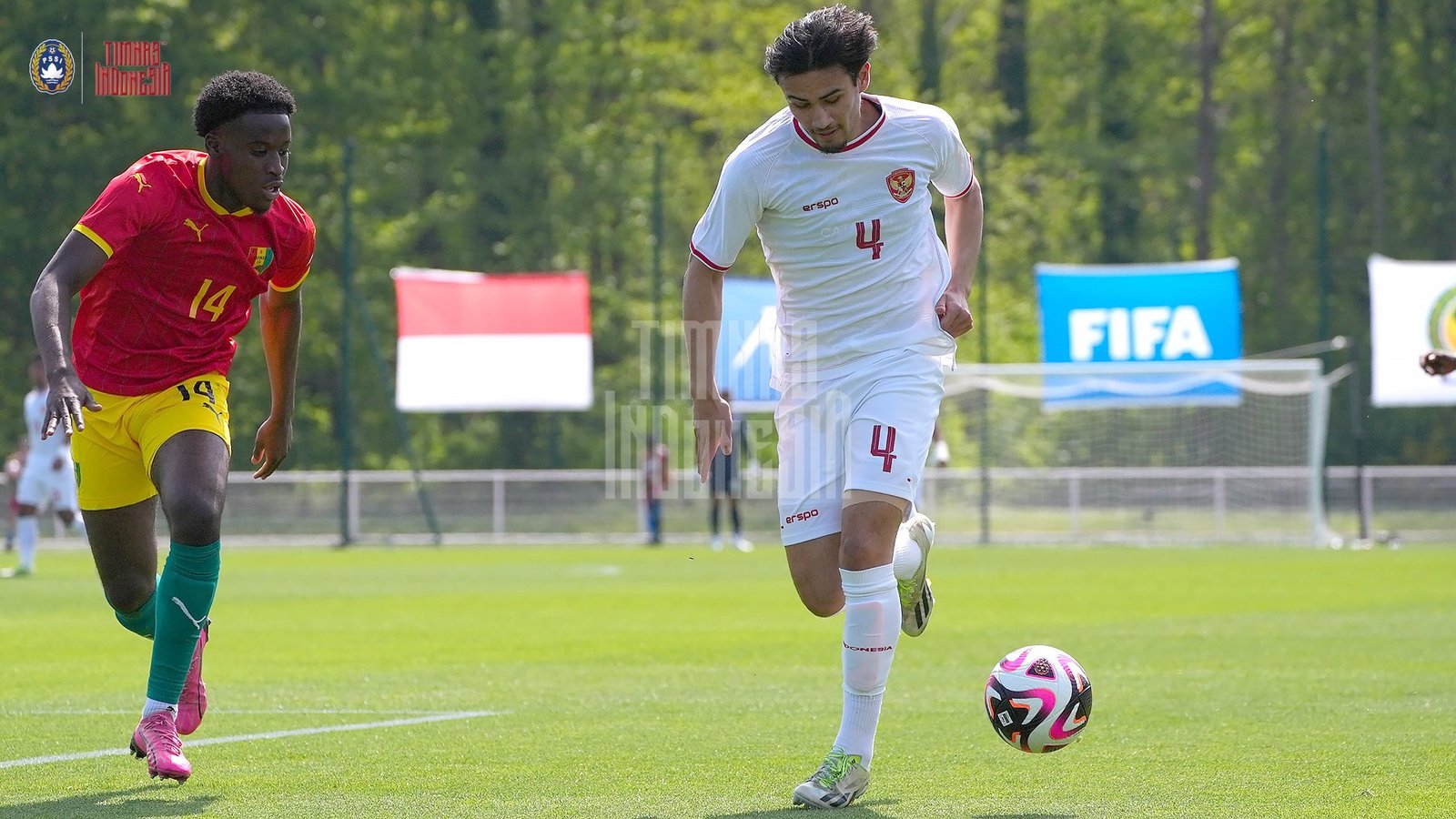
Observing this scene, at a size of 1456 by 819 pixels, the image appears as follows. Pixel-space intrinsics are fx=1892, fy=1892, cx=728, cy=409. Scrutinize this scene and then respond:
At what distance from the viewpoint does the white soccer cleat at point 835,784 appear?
5.32 meters

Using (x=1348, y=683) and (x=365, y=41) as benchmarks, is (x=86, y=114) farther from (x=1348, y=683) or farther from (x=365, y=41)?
(x=1348, y=683)

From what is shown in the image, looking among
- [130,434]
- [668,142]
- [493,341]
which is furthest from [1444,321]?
[668,142]

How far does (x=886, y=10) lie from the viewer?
4781 cm

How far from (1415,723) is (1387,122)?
33.1m

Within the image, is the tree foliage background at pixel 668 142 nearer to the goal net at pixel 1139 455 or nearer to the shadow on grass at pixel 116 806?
the goal net at pixel 1139 455

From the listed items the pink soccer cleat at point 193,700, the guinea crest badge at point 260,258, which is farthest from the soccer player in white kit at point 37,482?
the guinea crest badge at point 260,258

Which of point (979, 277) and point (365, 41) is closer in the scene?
point (979, 277)

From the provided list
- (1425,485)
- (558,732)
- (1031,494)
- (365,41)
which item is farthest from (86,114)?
(558,732)

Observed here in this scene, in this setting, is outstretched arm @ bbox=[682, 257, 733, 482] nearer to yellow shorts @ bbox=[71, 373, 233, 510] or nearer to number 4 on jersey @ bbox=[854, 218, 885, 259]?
number 4 on jersey @ bbox=[854, 218, 885, 259]

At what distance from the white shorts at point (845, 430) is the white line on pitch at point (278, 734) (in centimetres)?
213

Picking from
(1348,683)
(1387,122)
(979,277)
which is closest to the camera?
(1348,683)

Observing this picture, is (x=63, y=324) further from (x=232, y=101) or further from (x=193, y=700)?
(x=193, y=700)

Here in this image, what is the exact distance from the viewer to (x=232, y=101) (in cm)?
596

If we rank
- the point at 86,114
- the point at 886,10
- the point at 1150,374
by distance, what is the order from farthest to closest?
the point at 886,10 → the point at 86,114 → the point at 1150,374
